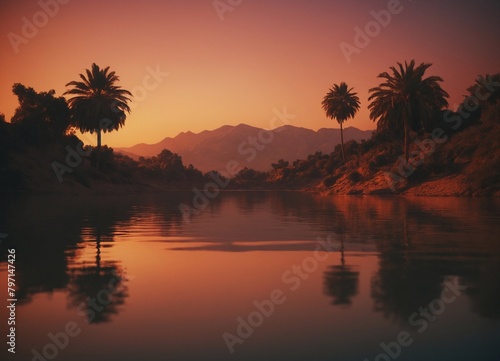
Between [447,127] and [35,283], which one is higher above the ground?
[447,127]

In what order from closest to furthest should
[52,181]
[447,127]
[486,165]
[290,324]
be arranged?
1. [290,324]
2. [486,165]
3. [52,181]
4. [447,127]

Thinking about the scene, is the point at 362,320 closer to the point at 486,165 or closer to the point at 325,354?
the point at 325,354

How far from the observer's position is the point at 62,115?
2579 inches

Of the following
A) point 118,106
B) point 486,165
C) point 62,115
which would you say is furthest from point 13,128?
point 486,165

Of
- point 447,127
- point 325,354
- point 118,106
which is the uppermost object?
point 118,106

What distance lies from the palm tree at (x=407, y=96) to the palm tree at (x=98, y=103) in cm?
3391

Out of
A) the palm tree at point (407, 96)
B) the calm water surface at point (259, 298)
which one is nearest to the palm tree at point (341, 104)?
the palm tree at point (407, 96)

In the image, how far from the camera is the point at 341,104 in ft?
280

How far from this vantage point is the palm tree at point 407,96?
55438 mm

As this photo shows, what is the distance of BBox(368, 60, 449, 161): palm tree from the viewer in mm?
55438

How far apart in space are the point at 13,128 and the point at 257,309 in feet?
192

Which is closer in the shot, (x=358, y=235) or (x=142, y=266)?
(x=142, y=266)

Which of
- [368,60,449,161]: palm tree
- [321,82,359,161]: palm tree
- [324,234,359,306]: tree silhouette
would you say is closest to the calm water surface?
[324,234,359,306]: tree silhouette

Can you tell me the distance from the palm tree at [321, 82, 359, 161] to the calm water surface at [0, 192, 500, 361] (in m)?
71.2
